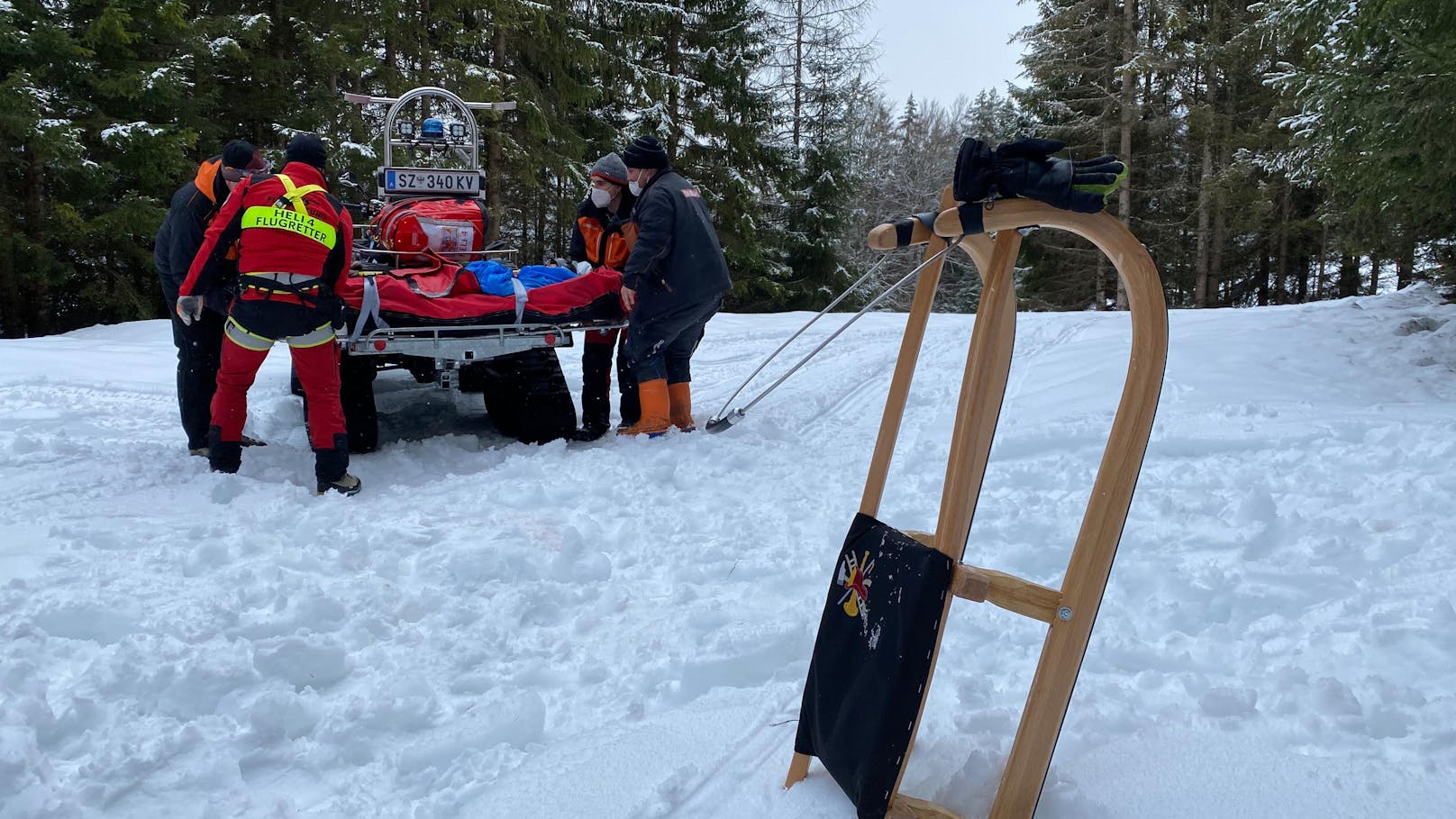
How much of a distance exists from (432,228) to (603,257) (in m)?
1.31

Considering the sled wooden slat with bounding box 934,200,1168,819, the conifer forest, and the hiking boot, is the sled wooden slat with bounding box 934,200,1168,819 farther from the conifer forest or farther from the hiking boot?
the conifer forest

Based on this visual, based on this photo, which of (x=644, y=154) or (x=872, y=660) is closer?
(x=872, y=660)

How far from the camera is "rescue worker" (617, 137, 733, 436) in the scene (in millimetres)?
6066

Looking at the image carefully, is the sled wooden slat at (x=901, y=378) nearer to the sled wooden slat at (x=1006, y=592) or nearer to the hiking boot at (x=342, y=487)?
the sled wooden slat at (x=1006, y=592)

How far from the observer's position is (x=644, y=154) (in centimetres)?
621

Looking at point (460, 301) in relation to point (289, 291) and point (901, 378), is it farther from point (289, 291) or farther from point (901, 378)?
point (901, 378)

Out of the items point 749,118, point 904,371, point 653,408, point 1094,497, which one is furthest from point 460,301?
point 749,118

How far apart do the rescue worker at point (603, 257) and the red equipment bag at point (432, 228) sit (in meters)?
0.81

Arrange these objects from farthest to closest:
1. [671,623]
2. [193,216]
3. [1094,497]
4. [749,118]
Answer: [749,118] → [193,216] → [671,623] → [1094,497]

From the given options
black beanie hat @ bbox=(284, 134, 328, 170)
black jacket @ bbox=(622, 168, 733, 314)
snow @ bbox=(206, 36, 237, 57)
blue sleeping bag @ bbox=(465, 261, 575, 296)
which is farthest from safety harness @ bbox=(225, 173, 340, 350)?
snow @ bbox=(206, 36, 237, 57)

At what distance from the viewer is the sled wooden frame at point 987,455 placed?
1.80 metres

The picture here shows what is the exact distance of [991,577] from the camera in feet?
6.51

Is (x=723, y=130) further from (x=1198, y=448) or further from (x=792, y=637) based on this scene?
(x=792, y=637)

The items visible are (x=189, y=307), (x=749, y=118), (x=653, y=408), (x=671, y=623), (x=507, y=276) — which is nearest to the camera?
(x=671, y=623)
